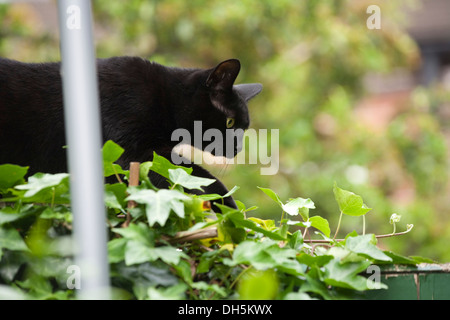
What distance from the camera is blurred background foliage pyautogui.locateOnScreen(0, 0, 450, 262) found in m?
3.60

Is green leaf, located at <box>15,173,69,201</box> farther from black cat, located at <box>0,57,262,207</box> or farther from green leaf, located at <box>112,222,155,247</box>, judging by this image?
black cat, located at <box>0,57,262,207</box>

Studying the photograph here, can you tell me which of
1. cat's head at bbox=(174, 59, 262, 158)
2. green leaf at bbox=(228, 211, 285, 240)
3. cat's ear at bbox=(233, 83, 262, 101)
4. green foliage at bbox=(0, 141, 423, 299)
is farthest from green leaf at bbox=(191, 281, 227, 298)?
cat's ear at bbox=(233, 83, 262, 101)

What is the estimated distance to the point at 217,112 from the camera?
169 cm

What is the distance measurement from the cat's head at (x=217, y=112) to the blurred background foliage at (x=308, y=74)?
180 cm

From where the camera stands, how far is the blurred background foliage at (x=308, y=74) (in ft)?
11.8

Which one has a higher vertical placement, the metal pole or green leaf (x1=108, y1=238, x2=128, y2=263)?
the metal pole

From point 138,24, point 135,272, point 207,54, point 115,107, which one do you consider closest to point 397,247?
point 207,54

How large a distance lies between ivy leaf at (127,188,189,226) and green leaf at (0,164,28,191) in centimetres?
16

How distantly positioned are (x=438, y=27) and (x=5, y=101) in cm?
582

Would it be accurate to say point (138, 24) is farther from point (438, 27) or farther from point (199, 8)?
point (438, 27)

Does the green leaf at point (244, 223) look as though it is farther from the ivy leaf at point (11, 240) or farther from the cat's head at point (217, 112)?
the cat's head at point (217, 112)

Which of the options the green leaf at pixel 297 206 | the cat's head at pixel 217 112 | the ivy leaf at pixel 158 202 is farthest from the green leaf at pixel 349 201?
the cat's head at pixel 217 112

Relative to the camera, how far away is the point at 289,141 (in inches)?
147

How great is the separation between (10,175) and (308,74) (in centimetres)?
354
